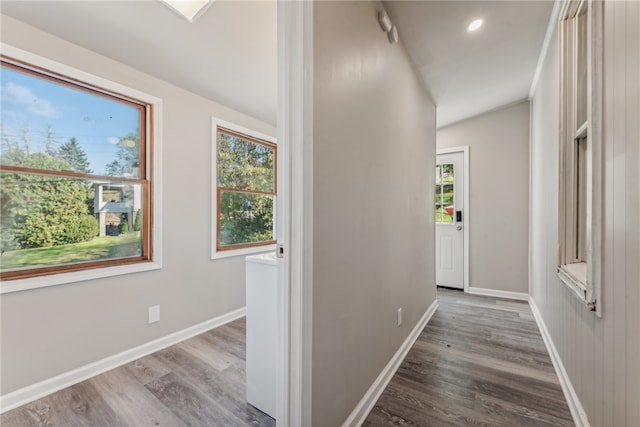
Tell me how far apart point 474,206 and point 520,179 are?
2.02ft

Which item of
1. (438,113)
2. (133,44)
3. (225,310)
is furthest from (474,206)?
(133,44)

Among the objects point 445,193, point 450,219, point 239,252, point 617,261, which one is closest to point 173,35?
point 239,252

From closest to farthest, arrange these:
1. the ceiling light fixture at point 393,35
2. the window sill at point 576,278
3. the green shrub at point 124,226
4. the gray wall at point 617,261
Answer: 1. the gray wall at point 617,261
2. the window sill at point 576,278
3. the ceiling light fixture at point 393,35
4. the green shrub at point 124,226

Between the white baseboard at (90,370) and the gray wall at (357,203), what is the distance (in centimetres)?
166

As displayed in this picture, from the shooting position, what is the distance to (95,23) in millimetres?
1577

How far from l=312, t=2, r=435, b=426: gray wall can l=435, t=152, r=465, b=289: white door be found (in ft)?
6.58

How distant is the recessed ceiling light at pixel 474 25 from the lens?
74.7 inches

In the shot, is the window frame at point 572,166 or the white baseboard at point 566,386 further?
the window frame at point 572,166

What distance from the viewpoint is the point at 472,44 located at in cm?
213

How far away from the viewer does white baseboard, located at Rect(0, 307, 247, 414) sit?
1.57 m

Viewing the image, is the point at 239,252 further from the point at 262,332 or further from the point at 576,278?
the point at 576,278

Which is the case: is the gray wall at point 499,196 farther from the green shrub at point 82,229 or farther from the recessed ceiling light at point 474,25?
the green shrub at point 82,229

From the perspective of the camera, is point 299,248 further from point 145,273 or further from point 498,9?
point 498,9

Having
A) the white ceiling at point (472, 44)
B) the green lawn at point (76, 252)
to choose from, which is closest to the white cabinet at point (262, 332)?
the green lawn at point (76, 252)
